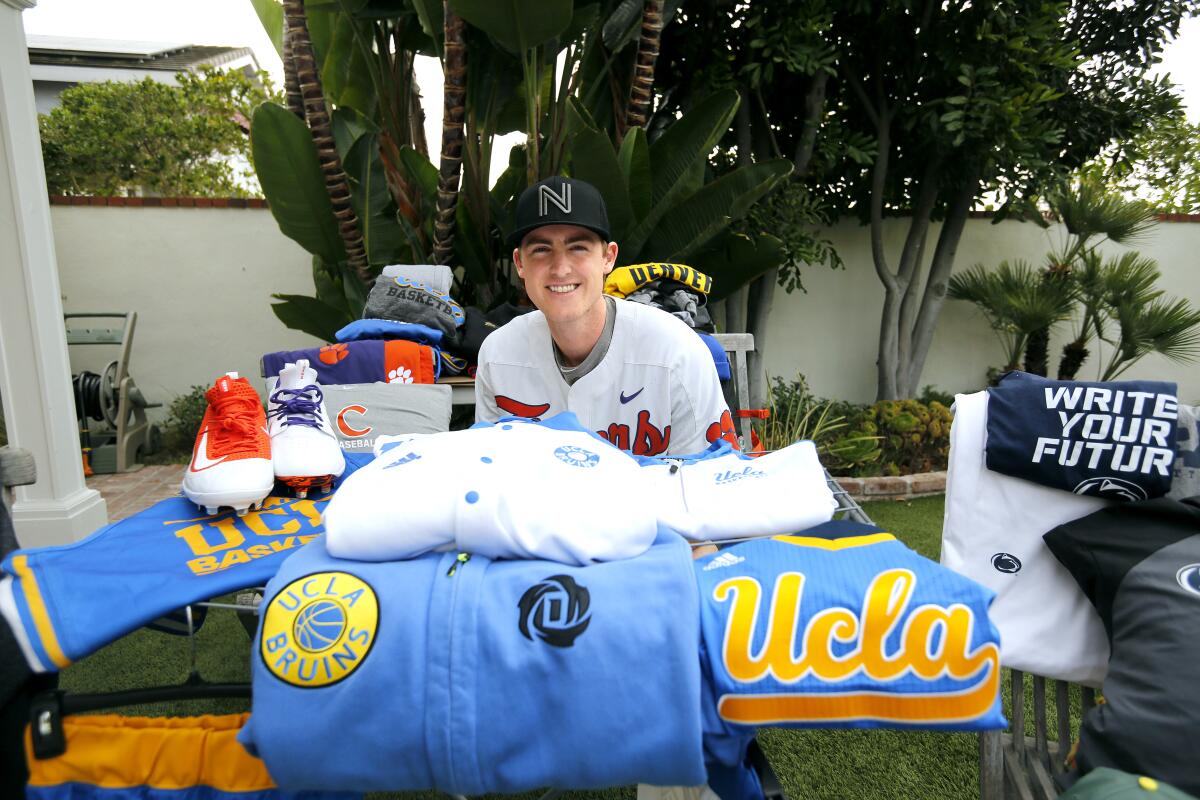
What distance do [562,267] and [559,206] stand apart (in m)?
0.16

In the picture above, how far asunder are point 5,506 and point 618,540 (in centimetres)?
108

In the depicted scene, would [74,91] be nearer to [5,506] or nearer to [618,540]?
[5,506]

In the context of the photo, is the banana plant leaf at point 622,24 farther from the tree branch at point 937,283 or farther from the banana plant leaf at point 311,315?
the tree branch at point 937,283

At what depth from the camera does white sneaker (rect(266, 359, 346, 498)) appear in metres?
1.38

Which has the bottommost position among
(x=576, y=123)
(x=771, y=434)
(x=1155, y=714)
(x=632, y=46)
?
(x=771, y=434)

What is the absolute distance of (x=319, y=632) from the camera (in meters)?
0.82

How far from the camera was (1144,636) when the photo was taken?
3.49 ft

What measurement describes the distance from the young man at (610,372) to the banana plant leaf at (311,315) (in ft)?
9.67

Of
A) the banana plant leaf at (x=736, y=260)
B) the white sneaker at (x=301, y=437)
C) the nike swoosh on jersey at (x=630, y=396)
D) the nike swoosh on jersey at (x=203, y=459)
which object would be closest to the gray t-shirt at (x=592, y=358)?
the nike swoosh on jersey at (x=630, y=396)

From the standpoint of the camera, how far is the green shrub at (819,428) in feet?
15.5

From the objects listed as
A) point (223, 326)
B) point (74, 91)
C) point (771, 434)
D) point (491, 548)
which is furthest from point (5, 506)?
point (74, 91)

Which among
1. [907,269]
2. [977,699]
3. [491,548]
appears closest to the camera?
[977,699]

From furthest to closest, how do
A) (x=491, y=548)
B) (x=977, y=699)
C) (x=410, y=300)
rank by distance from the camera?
(x=410, y=300) → (x=491, y=548) → (x=977, y=699)

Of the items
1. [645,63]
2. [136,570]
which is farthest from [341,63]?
[136,570]
